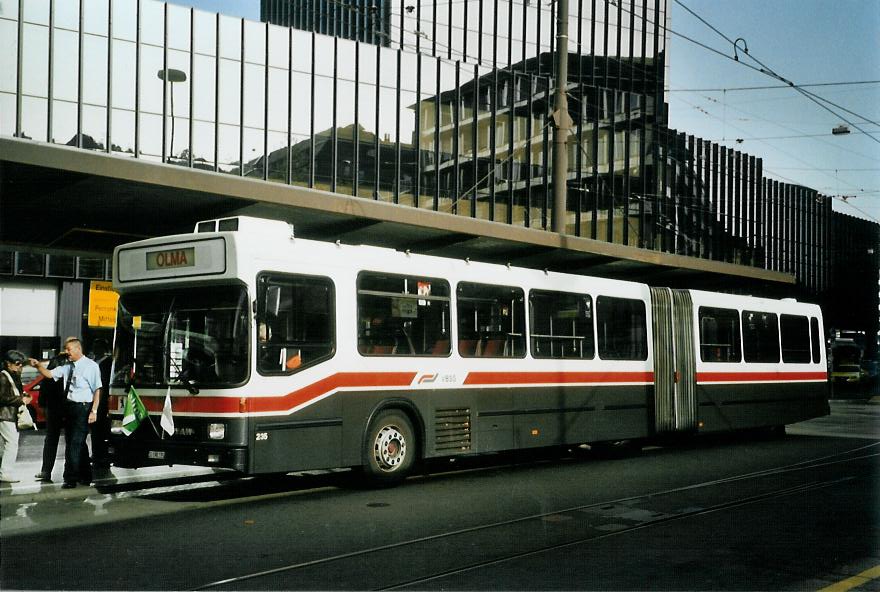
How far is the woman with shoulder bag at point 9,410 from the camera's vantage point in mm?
11602

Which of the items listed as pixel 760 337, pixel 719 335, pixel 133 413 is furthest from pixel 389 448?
pixel 760 337

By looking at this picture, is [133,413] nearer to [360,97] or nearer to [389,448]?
[389,448]

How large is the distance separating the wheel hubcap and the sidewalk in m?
2.31

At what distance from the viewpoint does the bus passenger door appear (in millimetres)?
16703

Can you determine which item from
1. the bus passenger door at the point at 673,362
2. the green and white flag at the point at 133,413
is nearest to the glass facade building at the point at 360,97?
the bus passenger door at the point at 673,362

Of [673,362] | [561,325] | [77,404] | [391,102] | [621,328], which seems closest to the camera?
[77,404]

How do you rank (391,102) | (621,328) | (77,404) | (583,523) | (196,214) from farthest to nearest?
(391,102)
(621,328)
(196,214)
(77,404)
(583,523)

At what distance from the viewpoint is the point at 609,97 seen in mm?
51906

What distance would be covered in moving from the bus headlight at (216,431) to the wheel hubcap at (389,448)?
209 centimetres

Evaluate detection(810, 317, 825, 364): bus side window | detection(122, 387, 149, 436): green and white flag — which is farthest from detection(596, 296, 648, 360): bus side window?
detection(122, 387, 149, 436): green and white flag

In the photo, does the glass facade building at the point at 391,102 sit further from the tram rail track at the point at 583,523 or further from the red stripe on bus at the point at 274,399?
the tram rail track at the point at 583,523

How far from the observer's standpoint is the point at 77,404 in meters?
11.5

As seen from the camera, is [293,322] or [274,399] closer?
[274,399]

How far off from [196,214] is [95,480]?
4919 mm
